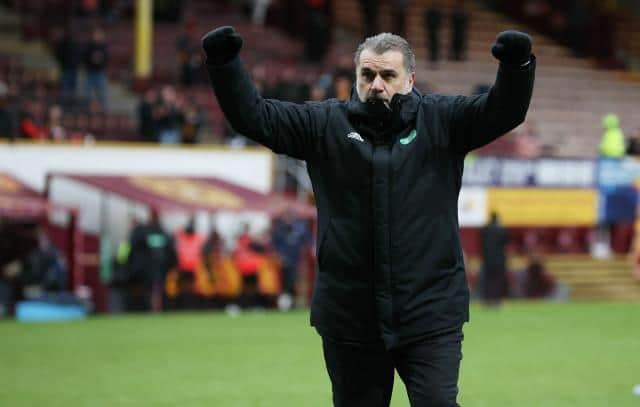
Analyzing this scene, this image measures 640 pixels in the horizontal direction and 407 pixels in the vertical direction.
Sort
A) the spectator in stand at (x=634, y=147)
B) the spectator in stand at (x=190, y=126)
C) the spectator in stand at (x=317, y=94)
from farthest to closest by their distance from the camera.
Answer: the spectator in stand at (x=634, y=147)
the spectator in stand at (x=317, y=94)
the spectator in stand at (x=190, y=126)

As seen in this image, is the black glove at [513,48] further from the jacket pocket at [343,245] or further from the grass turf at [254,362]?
the grass turf at [254,362]

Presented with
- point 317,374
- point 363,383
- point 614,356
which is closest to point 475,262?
point 614,356

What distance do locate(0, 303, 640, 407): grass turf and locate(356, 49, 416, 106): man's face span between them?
613cm

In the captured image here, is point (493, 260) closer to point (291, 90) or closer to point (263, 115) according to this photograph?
point (291, 90)

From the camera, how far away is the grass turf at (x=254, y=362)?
12.2 meters

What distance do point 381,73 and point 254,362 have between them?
1014 cm

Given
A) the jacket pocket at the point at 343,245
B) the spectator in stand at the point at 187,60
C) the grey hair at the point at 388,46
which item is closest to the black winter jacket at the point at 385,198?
the jacket pocket at the point at 343,245

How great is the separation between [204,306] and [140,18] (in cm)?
689

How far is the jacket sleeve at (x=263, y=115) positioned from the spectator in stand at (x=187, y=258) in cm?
Answer: 1899

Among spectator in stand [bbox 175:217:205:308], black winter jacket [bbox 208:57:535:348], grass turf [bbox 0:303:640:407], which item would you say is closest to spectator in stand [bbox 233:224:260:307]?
spectator in stand [bbox 175:217:205:308]

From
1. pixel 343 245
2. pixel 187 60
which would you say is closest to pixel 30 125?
pixel 187 60

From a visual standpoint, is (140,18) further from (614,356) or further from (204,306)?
(614,356)

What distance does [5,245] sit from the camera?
24.3 meters

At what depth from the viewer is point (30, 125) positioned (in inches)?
995
